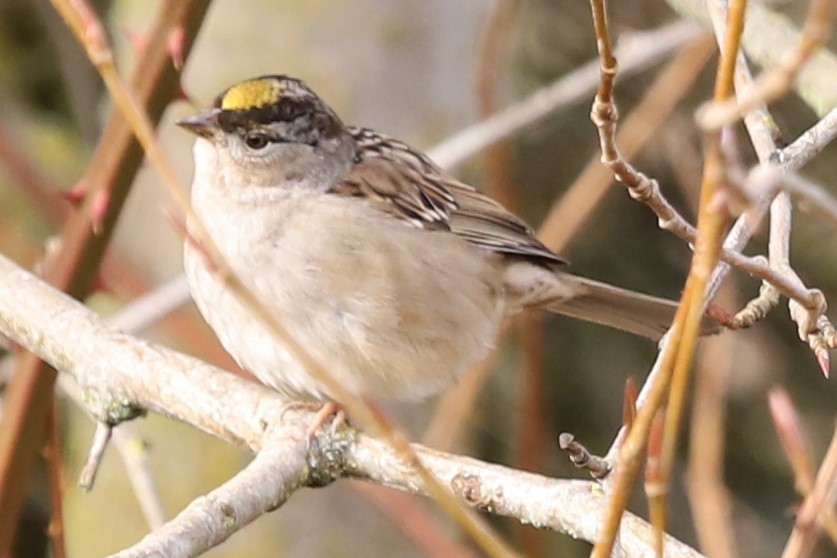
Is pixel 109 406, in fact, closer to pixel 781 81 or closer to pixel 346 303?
pixel 346 303

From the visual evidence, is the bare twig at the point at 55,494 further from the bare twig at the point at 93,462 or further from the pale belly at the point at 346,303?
the pale belly at the point at 346,303

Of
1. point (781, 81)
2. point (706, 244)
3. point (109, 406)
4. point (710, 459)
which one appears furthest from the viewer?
point (710, 459)

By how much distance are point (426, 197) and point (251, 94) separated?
44 centimetres

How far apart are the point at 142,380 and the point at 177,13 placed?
54 cm

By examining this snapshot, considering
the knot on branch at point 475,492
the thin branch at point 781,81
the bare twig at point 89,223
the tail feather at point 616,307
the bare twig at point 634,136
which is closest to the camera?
the thin branch at point 781,81

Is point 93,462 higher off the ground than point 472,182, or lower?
lower

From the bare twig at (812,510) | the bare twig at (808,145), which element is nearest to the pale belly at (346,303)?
the bare twig at (808,145)

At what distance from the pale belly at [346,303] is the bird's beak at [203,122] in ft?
0.52

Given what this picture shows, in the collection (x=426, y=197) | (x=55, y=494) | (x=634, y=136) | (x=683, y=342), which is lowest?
(x=55, y=494)

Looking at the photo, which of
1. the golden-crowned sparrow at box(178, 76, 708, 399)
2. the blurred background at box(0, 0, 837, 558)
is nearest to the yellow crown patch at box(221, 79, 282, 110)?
the golden-crowned sparrow at box(178, 76, 708, 399)

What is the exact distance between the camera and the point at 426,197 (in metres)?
2.59

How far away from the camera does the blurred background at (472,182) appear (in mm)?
3273

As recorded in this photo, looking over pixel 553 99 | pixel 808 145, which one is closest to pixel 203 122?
pixel 553 99

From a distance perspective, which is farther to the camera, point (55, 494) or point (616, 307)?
point (616, 307)
